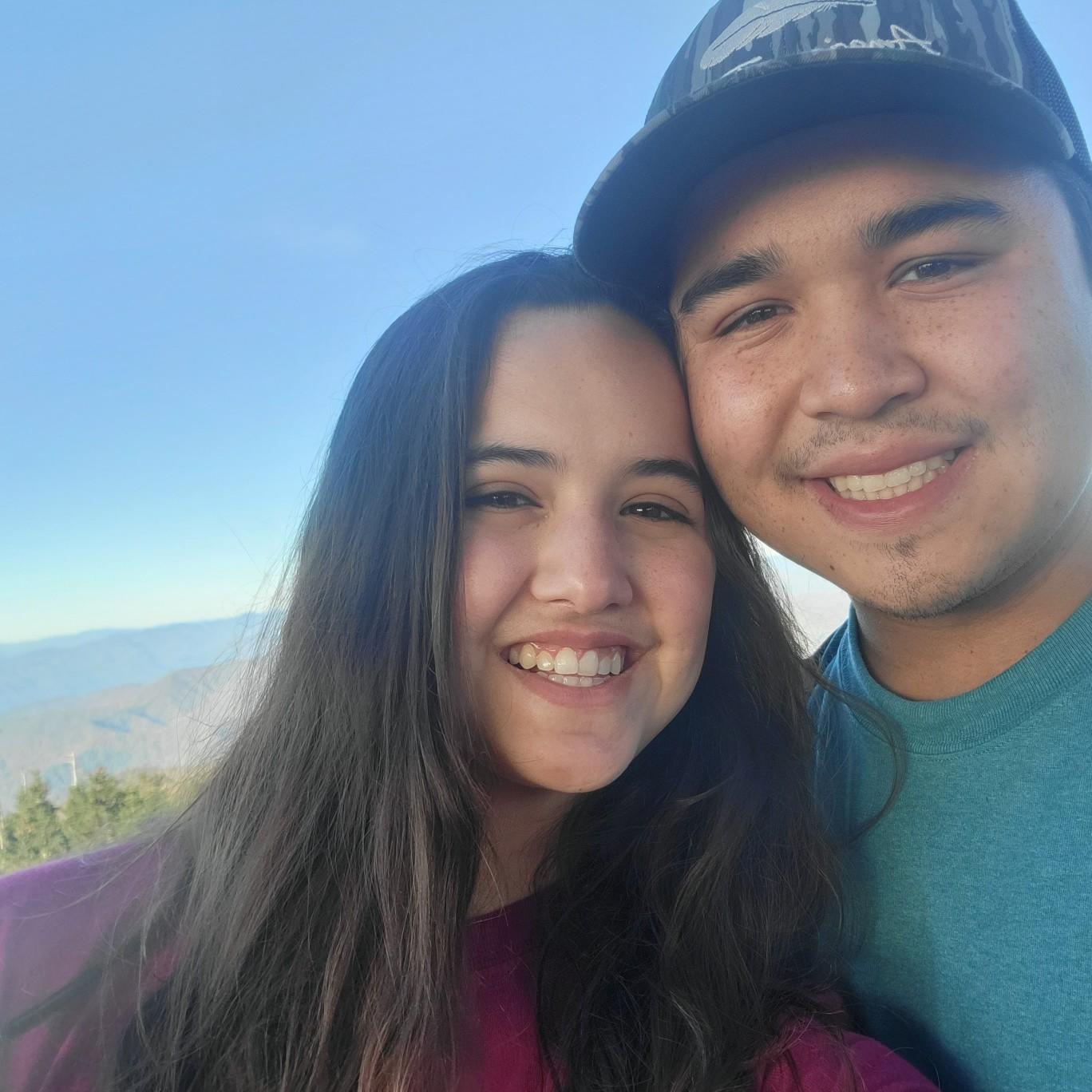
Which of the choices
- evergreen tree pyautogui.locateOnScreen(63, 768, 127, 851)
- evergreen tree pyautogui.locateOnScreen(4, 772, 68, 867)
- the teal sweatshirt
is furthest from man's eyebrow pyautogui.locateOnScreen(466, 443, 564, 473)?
evergreen tree pyautogui.locateOnScreen(4, 772, 68, 867)

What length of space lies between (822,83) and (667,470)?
70 centimetres

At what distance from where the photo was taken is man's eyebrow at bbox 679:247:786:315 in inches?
52.2

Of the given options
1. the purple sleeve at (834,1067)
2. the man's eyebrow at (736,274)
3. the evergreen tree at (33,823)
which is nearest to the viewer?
the purple sleeve at (834,1067)

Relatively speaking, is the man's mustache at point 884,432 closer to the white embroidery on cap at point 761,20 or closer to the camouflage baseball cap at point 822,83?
the camouflage baseball cap at point 822,83

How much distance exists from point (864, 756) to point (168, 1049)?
4.62ft

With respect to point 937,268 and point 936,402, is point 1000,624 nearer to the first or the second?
point 936,402

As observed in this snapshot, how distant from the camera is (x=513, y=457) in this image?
1.31 meters

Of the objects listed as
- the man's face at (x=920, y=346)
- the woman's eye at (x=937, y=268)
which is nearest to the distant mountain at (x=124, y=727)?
the man's face at (x=920, y=346)

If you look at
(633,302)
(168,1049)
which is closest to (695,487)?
(633,302)

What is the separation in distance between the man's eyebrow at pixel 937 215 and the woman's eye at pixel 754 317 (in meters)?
0.22

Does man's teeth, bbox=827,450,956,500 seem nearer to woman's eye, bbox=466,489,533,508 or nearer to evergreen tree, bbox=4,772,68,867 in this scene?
woman's eye, bbox=466,489,533,508

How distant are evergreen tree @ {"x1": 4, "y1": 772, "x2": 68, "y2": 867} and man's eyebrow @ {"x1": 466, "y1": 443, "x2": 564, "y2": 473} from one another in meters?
3.34

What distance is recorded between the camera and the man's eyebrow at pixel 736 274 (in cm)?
133

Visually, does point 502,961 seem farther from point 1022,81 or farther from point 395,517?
point 1022,81
